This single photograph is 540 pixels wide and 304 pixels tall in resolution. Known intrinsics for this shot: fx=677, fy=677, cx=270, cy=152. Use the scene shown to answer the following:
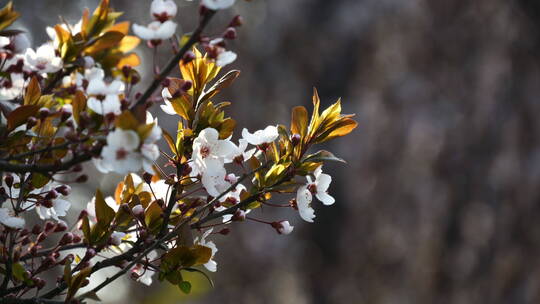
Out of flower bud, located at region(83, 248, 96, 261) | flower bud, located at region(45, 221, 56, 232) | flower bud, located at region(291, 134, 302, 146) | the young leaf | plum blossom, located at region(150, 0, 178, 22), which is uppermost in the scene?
plum blossom, located at region(150, 0, 178, 22)

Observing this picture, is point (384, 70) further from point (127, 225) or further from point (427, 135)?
point (127, 225)

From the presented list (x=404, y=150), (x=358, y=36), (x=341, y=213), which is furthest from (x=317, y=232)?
(x=358, y=36)

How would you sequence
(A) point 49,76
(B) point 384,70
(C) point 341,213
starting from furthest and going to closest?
1. (B) point 384,70
2. (C) point 341,213
3. (A) point 49,76

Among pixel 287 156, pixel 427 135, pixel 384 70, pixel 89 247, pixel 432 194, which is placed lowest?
pixel 89 247

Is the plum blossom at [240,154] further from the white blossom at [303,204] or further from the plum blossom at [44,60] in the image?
the plum blossom at [44,60]

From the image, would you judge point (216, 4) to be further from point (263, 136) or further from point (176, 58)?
point (263, 136)

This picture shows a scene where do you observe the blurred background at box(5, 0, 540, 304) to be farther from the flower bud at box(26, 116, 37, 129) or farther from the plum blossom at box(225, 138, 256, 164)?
the flower bud at box(26, 116, 37, 129)

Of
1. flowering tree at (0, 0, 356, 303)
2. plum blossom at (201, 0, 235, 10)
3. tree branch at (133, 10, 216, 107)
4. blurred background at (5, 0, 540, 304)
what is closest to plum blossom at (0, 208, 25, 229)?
flowering tree at (0, 0, 356, 303)
